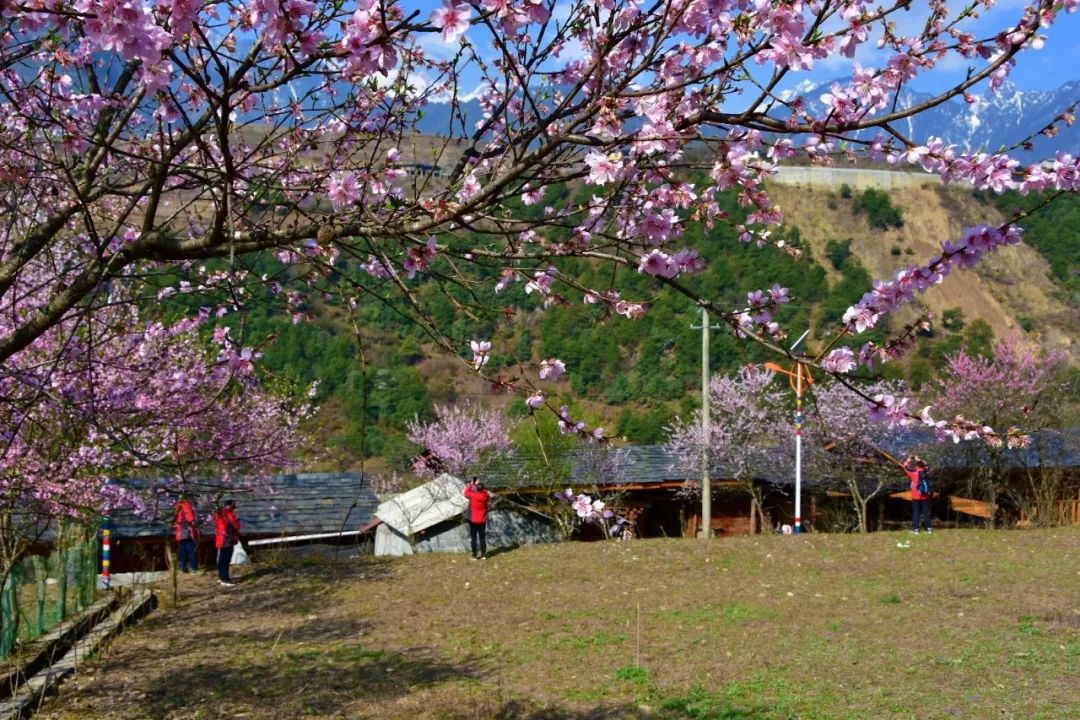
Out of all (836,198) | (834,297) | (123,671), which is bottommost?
(123,671)

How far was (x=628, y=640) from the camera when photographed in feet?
34.5

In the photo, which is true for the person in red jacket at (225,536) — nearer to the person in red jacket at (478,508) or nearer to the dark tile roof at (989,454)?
the person in red jacket at (478,508)

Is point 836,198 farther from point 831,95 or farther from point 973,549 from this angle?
point 831,95

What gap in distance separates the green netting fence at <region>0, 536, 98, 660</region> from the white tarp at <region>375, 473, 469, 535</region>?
8811 mm

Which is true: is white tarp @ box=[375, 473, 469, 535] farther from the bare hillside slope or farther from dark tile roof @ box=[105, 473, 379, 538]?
the bare hillside slope

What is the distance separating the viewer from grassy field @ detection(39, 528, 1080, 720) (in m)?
7.96

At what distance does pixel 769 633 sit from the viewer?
1055 cm

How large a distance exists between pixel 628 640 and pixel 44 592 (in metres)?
5.56

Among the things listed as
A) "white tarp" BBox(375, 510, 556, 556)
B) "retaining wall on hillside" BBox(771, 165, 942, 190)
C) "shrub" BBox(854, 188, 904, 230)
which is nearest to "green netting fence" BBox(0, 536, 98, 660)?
"white tarp" BBox(375, 510, 556, 556)

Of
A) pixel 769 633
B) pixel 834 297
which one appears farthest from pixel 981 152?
pixel 834 297

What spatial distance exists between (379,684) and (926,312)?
690 centimetres

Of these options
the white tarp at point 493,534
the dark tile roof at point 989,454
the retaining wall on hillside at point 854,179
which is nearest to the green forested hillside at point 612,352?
the retaining wall on hillside at point 854,179

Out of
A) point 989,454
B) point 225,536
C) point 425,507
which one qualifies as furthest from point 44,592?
point 989,454

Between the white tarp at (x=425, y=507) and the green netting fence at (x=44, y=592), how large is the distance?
8.81m
